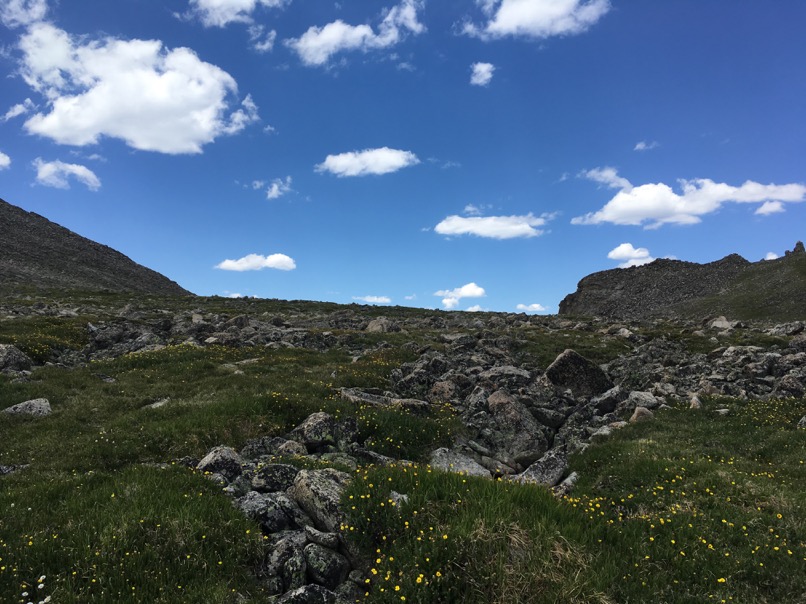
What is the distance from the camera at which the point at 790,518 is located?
9.65m

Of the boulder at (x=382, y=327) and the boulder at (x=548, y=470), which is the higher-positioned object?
the boulder at (x=382, y=327)

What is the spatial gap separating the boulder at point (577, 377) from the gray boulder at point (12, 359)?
25.8 meters

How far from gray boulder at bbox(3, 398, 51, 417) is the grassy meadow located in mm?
1280

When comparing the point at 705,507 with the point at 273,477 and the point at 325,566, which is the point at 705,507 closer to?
the point at 325,566

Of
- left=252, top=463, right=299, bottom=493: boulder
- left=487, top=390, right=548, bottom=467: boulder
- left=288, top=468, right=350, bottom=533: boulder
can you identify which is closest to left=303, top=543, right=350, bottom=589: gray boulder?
left=288, top=468, right=350, bottom=533: boulder

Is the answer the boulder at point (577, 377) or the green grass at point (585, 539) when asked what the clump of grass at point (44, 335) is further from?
the boulder at point (577, 377)

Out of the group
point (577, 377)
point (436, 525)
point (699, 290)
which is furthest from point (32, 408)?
point (699, 290)

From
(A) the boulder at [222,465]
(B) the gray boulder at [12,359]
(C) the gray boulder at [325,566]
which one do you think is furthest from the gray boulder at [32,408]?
(C) the gray boulder at [325,566]

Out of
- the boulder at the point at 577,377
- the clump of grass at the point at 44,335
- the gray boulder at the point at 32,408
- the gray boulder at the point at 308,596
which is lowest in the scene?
the gray boulder at the point at 308,596

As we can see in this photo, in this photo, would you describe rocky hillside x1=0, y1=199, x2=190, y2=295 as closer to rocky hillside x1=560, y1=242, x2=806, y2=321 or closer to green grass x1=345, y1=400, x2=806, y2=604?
green grass x1=345, y1=400, x2=806, y2=604

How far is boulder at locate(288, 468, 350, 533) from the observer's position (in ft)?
30.7

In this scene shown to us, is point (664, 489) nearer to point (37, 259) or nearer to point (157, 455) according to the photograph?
point (157, 455)

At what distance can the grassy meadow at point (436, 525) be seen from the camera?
7.52 m

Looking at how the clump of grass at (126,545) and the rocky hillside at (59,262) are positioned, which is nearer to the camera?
the clump of grass at (126,545)
